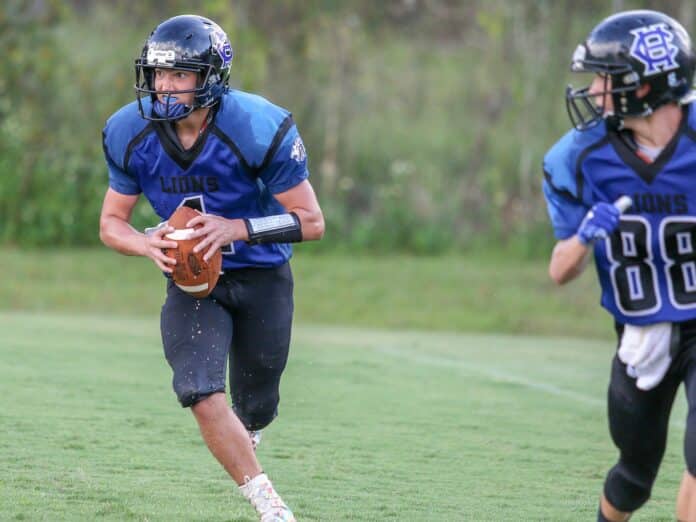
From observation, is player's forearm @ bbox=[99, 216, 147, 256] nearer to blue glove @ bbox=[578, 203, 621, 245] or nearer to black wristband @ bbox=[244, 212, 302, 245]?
black wristband @ bbox=[244, 212, 302, 245]

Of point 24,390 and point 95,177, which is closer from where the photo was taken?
point 24,390

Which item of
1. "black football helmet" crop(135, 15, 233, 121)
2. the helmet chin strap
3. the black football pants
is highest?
"black football helmet" crop(135, 15, 233, 121)

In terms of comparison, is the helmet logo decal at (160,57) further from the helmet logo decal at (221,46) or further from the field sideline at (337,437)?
the field sideline at (337,437)

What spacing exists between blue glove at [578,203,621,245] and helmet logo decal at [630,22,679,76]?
1.66 feet

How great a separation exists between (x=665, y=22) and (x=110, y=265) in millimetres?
12239

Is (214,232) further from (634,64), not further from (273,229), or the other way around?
(634,64)

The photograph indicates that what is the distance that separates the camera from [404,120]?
19172mm

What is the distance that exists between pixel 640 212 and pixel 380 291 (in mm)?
10594

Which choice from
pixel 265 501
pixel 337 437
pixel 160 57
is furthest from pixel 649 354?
pixel 337 437

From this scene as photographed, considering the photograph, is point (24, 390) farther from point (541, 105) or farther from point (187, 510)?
point (541, 105)

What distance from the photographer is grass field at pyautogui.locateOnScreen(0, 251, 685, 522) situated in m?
5.61

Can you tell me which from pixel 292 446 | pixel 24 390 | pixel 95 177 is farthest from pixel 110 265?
pixel 292 446

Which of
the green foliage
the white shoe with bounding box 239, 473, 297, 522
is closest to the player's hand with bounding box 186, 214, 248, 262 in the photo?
the white shoe with bounding box 239, 473, 297, 522

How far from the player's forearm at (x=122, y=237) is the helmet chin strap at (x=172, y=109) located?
0.46m
